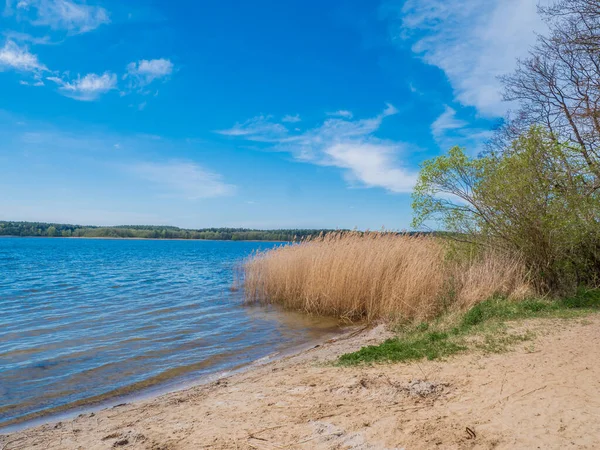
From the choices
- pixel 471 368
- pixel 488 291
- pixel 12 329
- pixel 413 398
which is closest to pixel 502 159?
pixel 488 291

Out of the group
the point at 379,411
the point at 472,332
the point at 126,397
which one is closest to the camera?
the point at 379,411

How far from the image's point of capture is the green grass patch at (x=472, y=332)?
18.3 feet

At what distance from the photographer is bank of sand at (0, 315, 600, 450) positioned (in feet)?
10.6

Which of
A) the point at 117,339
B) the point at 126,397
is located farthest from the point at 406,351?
the point at 117,339

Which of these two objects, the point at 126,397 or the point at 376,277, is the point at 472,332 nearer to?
the point at 376,277

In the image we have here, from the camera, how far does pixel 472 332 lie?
21.6 ft

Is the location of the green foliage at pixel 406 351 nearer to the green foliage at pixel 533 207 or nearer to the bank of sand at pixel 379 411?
the bank of sand at pixel 379 411

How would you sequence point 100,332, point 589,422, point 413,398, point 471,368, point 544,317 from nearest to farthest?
point 589,422, point 413,398, point 471,368, point 544,317, point 100,332

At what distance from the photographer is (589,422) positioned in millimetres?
3301

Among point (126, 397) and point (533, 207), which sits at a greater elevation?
point (533, 207)

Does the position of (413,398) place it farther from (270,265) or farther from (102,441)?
(270,265)

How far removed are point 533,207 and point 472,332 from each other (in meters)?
4.53

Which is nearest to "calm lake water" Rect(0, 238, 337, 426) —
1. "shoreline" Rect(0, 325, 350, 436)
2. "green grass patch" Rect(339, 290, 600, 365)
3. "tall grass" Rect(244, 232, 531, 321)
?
"shoreline" Rect(0, 325, 350, 436)

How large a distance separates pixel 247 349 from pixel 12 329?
5.72m
